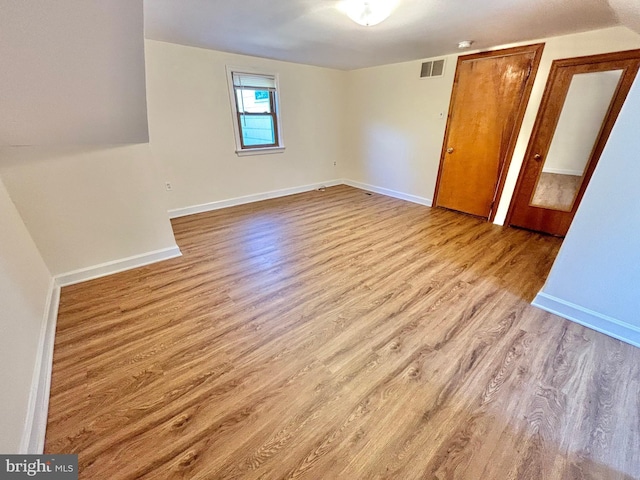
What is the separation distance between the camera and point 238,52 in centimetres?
365

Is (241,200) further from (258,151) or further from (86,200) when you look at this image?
(86,200)

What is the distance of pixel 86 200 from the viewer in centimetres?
225

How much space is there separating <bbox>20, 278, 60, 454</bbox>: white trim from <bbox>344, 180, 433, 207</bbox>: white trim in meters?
4.73

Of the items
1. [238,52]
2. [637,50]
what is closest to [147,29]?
[238,52]

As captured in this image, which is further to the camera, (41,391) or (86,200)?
(86,200)

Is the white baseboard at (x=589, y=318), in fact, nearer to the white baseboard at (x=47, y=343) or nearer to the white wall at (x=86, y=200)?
the white baseboard at (x=47, y=343)

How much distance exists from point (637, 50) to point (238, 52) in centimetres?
441

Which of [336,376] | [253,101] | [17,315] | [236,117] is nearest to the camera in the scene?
[17,315]

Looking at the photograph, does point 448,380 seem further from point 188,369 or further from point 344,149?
point 344,149

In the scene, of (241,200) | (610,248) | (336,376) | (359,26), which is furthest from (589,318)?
(241,200)

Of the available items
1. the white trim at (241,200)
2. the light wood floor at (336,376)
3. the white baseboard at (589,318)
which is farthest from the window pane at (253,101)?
the white baseboard at (589,318)

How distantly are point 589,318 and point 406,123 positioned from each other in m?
3.62

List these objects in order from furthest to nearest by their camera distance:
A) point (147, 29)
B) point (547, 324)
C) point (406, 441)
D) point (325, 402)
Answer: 1. point (147, 29)
2. point (547, 324)
3. point (325, 402)
4. point (406, 441)

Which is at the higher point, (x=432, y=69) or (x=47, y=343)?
(x=432, y=69)
